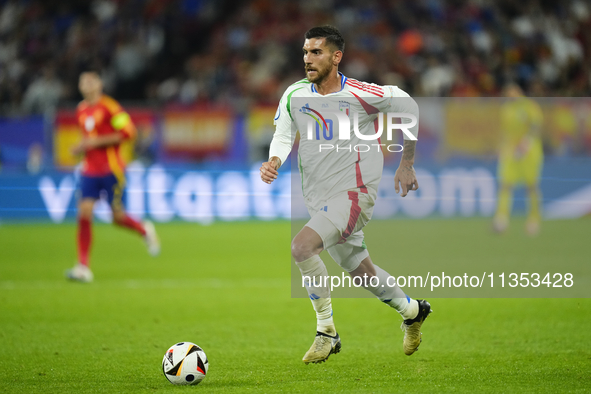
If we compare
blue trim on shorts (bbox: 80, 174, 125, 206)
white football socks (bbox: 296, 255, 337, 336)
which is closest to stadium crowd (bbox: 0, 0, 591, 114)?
blue trim on shorts (bbox: 80, 174, 125, 206)

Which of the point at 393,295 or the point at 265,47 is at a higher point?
the point at 265,47

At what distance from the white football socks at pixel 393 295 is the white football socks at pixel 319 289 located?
369 mm

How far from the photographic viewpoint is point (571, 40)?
64.1 feet

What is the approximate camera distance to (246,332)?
22.3ft

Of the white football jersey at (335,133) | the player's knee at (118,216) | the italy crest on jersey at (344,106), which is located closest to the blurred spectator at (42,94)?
the player's knee at (118,216)

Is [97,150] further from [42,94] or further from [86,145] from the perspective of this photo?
[42,94]

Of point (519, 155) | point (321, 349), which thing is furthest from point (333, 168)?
point (519, 155)

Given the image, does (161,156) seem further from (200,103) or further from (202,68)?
(202,68)

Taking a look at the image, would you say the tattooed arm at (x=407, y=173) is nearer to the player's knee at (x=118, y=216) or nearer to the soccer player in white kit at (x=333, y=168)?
the soccer player in white kit at (x=333, y=168)

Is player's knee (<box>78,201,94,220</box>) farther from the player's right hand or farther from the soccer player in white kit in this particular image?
the player's right hand

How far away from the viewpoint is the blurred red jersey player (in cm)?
969

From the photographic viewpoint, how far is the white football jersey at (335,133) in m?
5.33

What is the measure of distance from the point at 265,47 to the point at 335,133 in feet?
48.2

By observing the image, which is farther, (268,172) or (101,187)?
(101,187)
